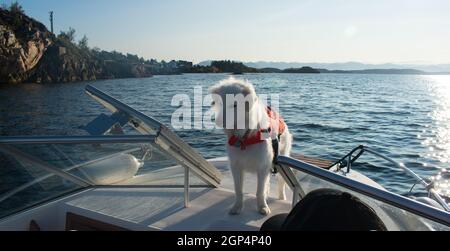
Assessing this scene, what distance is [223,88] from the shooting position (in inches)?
195

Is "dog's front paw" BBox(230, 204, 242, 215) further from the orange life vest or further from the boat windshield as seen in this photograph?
the orange life vest

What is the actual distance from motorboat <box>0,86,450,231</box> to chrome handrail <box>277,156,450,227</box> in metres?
0.05

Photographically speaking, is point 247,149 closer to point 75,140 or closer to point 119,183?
point 119,183

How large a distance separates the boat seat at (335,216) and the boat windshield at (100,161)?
2.06 meters

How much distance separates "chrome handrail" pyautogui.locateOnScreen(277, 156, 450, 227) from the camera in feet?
8.19

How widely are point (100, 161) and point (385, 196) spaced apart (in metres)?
3.29

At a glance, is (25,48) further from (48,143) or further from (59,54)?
(48,143)

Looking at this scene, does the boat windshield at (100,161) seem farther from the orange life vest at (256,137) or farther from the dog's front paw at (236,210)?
the dog's front paw at (236,210)

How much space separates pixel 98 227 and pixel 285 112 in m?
25.0

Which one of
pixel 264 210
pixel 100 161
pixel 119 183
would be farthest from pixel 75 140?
pixel 264 210

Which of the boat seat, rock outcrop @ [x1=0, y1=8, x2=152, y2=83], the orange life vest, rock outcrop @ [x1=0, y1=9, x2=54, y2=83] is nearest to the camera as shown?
the boat seat

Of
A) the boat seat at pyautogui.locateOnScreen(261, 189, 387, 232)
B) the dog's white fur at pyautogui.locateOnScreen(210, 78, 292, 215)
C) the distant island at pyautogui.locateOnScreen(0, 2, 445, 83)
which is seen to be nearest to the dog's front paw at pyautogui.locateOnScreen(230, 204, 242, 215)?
the dog's white fur at pyautogui.locateOnScreen(210, 78, 292, 215)

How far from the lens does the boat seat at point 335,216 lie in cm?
240
